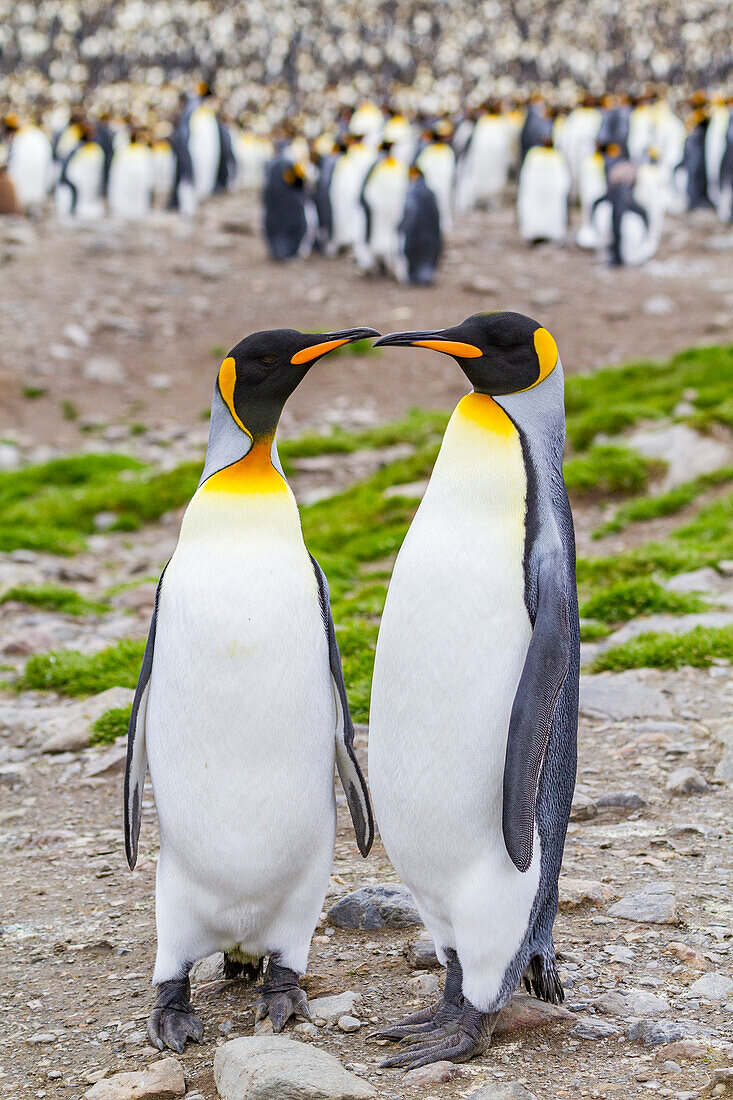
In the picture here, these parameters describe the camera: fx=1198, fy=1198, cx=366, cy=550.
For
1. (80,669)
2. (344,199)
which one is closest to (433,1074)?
(80,669)

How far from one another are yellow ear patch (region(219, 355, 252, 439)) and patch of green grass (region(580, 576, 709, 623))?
3612 millimetres

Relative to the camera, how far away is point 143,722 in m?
3.25

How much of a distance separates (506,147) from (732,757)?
2173cm

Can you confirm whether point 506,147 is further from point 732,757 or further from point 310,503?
point 732,757

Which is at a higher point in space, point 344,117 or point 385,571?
point 344,117

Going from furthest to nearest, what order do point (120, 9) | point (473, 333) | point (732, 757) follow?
1. point (120, 9)
2. point (732, 757)
3. point (473, 333)

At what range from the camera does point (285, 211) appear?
60.8 feet

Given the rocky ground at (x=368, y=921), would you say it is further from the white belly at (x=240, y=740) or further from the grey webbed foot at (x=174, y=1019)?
the white belly at (x=240, y=740)

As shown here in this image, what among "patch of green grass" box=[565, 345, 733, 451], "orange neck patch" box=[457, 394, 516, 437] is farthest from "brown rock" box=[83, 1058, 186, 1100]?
"patch of green grass" box=[565, 345, 733, 451]

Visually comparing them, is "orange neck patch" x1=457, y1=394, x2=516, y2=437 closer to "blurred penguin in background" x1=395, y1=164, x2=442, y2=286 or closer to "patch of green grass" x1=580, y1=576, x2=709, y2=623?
"patch of green grass" x1=580, y1=576, x2=709, y2=623

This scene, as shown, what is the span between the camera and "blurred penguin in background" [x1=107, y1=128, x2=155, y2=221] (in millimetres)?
22891

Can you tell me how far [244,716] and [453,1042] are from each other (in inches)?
35.9

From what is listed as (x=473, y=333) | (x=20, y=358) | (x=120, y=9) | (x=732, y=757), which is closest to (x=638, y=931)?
(x=732, y=757)

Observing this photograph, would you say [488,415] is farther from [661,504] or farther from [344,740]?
[661,504]
